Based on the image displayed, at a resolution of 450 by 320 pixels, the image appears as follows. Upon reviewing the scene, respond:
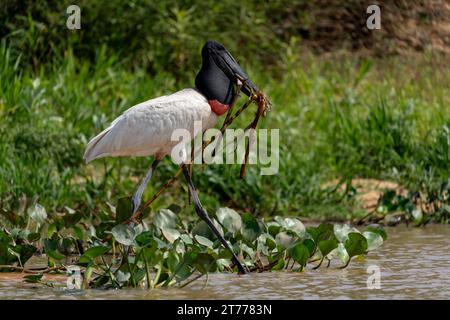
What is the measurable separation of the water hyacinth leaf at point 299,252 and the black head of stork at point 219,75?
109 cm

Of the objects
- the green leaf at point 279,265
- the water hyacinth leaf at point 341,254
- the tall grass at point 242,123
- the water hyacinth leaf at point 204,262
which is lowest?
the green leaf at point 279,265

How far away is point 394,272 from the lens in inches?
256

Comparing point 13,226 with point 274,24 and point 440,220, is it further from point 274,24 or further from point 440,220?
point 274,24

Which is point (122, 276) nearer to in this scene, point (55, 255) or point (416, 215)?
point (55, 255)

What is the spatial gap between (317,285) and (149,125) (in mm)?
1443

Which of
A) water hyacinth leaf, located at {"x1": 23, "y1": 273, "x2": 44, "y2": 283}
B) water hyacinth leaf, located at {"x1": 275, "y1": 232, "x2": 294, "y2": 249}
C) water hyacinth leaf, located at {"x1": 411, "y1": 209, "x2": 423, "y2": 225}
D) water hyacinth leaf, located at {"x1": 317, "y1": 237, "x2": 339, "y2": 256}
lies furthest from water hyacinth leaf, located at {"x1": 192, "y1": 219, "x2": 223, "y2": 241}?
water hyacinth leaf, located at {"x1": 411, "y1": 209, "x2": 423, "y2": 225}

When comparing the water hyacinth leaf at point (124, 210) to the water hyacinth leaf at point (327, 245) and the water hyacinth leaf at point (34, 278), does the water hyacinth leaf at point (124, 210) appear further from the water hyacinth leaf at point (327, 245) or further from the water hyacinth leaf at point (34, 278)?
the water hyacinth leaf at point (327, 245)

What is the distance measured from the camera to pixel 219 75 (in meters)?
6.94

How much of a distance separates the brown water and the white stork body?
0.93 m

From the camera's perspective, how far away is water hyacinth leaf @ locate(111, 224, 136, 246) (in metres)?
5.93

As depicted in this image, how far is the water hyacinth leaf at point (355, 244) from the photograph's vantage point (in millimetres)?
6363

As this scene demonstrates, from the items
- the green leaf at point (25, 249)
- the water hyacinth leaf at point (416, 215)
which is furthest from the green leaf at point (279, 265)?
the water hyacinth leaf at point (416, 215)

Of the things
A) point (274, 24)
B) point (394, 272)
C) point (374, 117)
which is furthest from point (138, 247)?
point (274, 24)

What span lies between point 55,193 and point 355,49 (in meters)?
5.34
